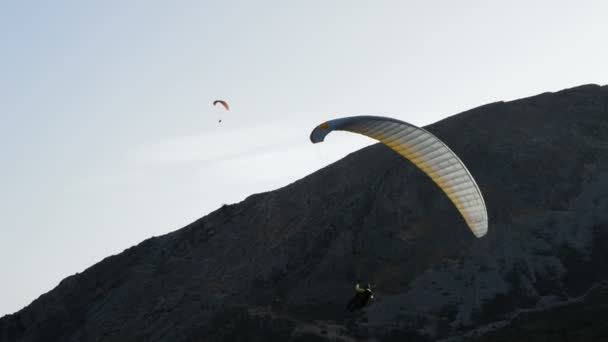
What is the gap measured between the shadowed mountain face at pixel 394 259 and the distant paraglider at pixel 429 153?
1623 cm

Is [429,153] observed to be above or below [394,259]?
above

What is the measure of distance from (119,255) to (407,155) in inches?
2133

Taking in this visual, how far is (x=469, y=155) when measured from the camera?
69062 mm

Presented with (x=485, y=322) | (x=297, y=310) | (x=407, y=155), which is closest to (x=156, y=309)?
(x=297, y=310)

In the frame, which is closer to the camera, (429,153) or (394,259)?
(429,153)

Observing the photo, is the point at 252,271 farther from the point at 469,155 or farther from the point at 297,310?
the point at 469,155

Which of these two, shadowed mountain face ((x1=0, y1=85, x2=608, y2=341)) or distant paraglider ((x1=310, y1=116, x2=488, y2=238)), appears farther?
shadowed mountain face ((x1=0, y1=85, x2=608, y2=341))

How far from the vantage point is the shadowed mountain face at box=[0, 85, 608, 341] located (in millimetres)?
53406

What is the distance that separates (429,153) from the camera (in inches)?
1133

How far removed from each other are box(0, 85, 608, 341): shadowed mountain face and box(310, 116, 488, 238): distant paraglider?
1623cm

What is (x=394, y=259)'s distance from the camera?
2362 inches

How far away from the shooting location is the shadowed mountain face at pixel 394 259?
175ft

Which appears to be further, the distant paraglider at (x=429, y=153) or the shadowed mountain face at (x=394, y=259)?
the shadowed mountain face at (x=394, y=259)

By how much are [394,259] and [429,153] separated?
32.0 metres
